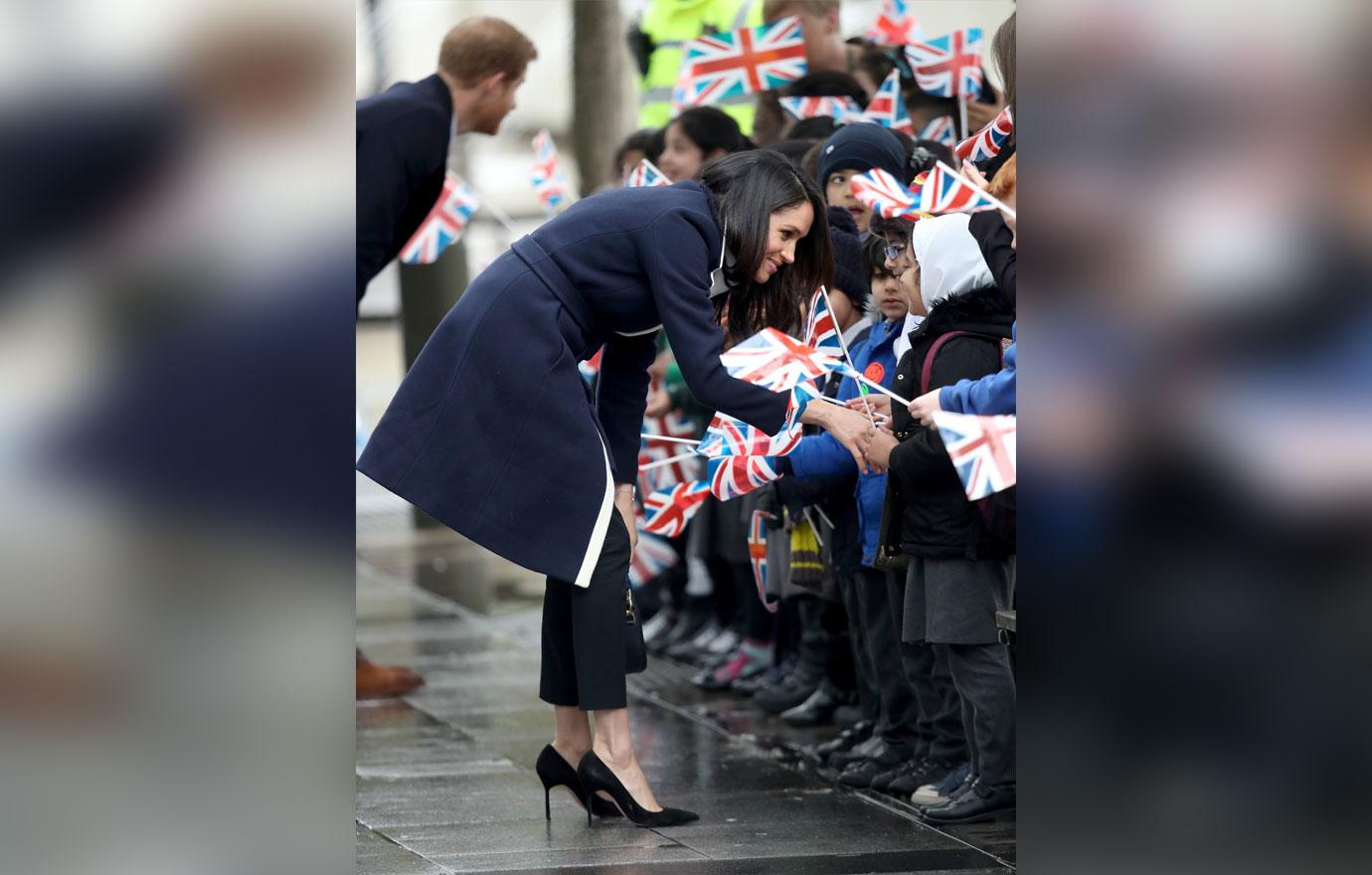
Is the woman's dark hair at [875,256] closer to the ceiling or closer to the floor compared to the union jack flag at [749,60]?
closer to the floor

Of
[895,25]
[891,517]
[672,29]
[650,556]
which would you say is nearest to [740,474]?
[891,517]

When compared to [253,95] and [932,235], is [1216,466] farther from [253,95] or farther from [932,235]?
[932,235]

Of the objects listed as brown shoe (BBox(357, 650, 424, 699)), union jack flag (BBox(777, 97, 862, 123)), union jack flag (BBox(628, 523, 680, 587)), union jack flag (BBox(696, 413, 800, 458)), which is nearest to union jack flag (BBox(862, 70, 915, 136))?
union jack flag (BBox(777, 97, 862, 123))

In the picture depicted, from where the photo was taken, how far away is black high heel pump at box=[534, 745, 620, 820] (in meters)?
4.82

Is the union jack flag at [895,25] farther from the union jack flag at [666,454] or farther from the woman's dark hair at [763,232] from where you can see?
the woman's dark hair at [763,232]

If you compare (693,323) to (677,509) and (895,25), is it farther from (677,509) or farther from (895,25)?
(895,25)

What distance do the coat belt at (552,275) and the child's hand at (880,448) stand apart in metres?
0.76

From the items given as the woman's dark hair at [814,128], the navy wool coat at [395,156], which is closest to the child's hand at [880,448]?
the woman's dark hair at [814,128]

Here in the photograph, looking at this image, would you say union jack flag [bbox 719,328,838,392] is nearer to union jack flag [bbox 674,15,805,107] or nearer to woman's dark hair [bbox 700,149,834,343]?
woman's dark hair [bbox 700,149,834,343]

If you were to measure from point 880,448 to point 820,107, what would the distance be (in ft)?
7.33

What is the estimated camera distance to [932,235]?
15.0 ft

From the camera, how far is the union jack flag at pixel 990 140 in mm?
4422

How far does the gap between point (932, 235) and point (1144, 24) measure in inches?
67.6

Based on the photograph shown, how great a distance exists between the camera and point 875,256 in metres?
5.25
